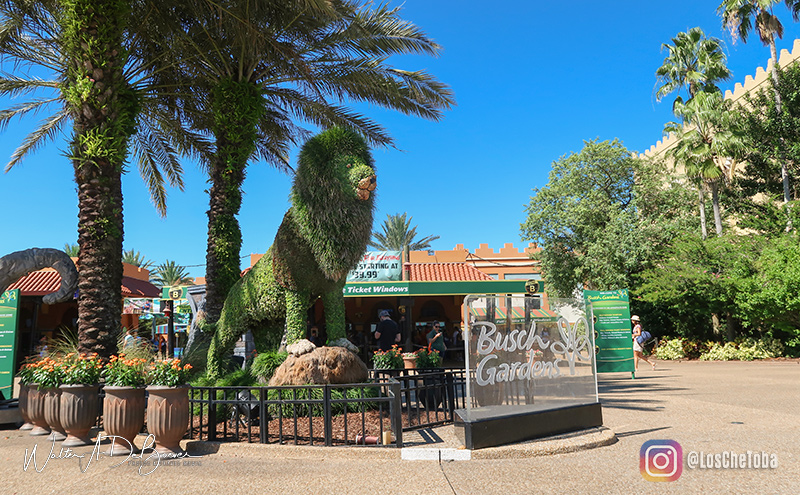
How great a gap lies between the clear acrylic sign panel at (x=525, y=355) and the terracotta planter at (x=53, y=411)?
16.2ft

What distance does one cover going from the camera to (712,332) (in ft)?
67.2

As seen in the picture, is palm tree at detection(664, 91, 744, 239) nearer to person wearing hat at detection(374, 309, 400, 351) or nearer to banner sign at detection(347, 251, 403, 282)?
banner sign at detection(347, 251, 403, 282)

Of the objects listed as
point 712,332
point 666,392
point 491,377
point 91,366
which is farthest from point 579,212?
point 91,366

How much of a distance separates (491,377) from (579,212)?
64.6 feet

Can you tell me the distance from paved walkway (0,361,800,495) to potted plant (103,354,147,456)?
322 millimetres

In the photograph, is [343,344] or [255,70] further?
[255,70]

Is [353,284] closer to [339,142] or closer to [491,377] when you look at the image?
[339,142]

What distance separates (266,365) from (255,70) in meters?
6.05

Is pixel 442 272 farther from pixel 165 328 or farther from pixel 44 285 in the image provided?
pixel 44 285

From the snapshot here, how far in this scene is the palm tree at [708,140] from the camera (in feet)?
63.7

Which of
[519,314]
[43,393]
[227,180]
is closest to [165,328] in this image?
[227,180]

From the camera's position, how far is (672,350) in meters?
20.0

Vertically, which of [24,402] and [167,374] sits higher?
[167,374]

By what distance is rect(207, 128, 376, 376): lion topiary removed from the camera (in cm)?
728
